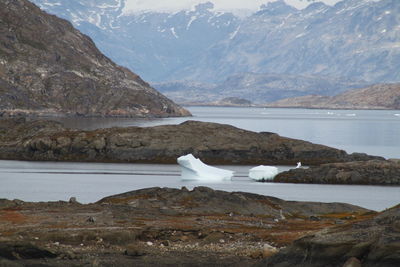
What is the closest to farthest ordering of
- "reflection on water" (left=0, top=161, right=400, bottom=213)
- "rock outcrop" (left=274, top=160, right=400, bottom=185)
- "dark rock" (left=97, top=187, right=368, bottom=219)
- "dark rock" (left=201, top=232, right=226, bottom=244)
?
"dark rock" (left=201, top=232, right=226, bottom=244) → "dark rock" (left=97, top=187, right=368, bottom=219) → "reflection on water" (left=0, top=161, right=400, bottom=213) → "rock outcrop" (left=274, top=160, right=400, bottom=185)

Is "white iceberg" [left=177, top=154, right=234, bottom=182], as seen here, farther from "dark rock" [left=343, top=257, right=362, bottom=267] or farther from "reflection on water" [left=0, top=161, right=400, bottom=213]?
"dark rock" [left=343, top=257, right=362, bottom=267]

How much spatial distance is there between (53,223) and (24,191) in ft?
124

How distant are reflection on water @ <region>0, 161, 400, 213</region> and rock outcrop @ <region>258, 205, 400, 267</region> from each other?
41.9 meters

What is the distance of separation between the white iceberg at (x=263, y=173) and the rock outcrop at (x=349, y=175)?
Answer: 689 millimetres

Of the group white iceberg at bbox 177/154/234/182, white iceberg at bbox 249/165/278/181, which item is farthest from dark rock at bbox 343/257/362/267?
white iceberg at bbox 249/165/278/181

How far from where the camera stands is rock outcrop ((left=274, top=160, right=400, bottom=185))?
93562mm

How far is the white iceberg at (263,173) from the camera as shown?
314 feet

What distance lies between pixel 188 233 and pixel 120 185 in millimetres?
49823

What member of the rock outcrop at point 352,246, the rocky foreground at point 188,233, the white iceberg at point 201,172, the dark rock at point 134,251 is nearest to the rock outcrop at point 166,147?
the white iceberg at point 201,172

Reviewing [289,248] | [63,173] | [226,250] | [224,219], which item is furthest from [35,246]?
[63,173]

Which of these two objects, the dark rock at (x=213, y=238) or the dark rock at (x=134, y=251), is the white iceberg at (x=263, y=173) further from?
the dark rock at (x=134, y=251)

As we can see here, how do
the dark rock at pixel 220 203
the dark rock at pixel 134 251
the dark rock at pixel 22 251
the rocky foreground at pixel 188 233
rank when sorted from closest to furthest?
the rocky foreground at pixel 188 233
the dark rock at pixel 22 251
the dark rock at pixel 134 251
the dark rock at pixel 220 203

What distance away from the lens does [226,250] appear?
37906mm

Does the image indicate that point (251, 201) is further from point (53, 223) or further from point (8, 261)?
point (8, 261)
